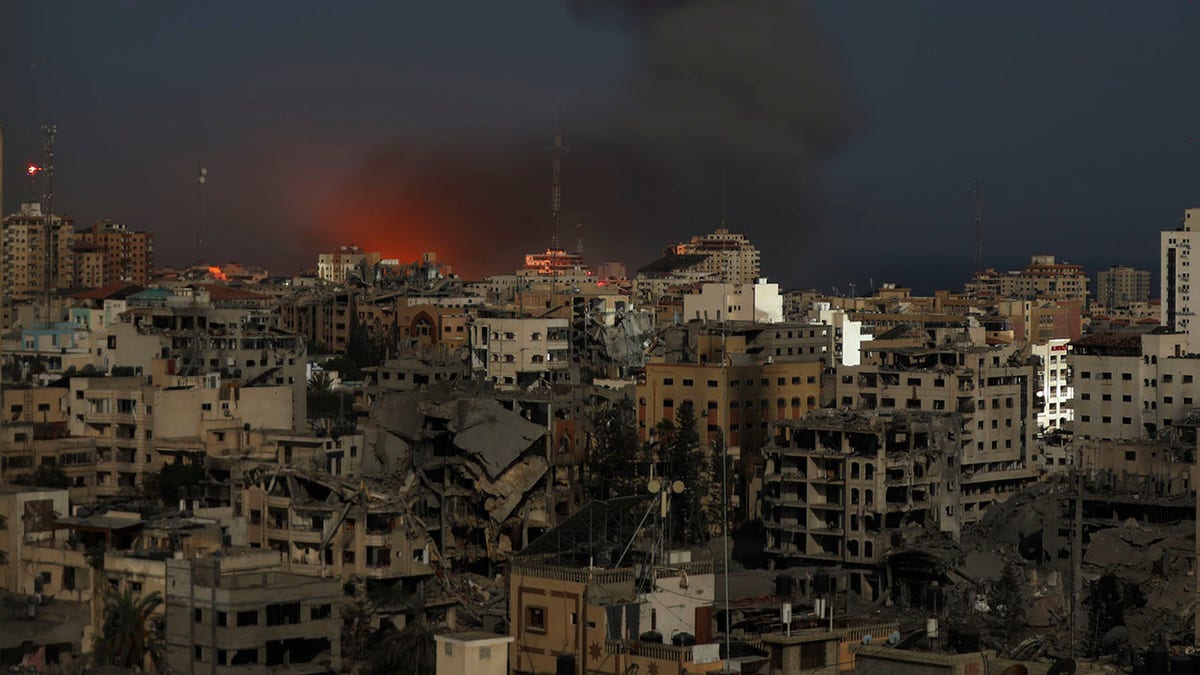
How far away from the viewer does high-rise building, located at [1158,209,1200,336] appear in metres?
50.0

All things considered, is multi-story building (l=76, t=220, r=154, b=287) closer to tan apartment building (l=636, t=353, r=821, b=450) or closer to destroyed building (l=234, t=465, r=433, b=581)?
tan apartment building (l=636, t=353, r=821, b=450)

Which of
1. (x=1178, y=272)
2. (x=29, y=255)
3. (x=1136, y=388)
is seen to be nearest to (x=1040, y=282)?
(x=1178, y=272)

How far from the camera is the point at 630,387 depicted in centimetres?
3725

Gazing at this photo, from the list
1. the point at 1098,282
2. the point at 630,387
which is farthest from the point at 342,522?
the point at 1098,282

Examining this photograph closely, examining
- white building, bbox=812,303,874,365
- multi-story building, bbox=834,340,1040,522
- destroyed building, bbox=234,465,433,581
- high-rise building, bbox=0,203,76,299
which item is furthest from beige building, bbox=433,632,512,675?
high-rise building, bbox=0,203,76,299

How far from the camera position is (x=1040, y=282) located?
84.6 metres

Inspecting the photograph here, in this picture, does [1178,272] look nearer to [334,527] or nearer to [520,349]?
[520,349]

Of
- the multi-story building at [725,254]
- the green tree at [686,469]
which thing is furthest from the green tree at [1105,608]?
the multi-story building at [725,254]

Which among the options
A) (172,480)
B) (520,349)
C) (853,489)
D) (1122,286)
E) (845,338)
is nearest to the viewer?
(172,480)

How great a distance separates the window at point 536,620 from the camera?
19.8 meters

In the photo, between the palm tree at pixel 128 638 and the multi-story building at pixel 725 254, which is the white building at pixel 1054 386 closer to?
the palm tree at pixel 128 638

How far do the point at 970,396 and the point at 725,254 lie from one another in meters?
57.9

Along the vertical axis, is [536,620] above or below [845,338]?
below

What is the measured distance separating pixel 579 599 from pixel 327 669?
254 cm
